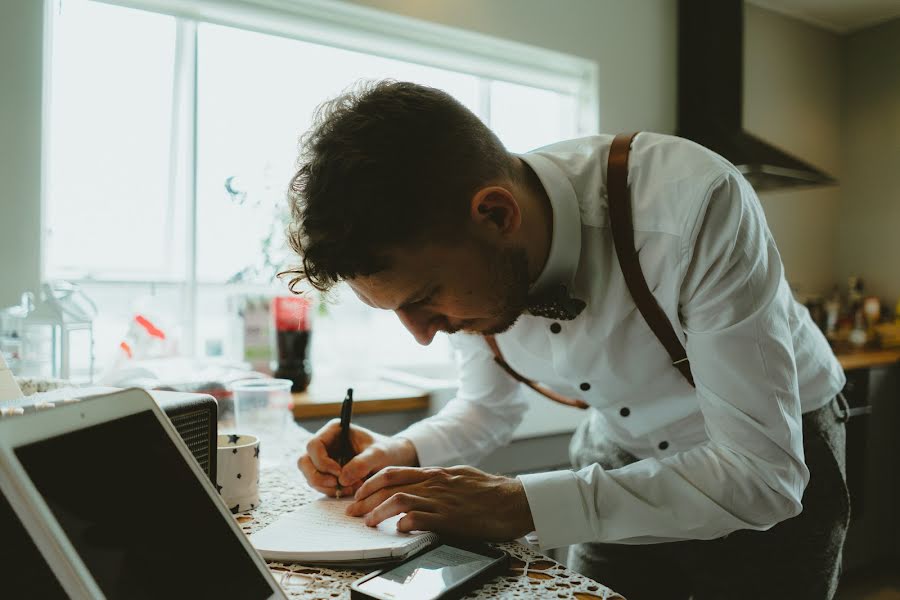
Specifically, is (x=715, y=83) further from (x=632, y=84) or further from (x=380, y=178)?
(x=380, y=178)

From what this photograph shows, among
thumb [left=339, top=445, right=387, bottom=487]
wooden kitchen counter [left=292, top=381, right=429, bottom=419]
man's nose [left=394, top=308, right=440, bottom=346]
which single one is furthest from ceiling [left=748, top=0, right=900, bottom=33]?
thumb [left=339, top=445, right=387, bottom=487]

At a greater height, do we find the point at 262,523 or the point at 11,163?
the point at 11,163

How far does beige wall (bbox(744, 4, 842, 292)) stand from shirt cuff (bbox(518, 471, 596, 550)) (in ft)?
9.64

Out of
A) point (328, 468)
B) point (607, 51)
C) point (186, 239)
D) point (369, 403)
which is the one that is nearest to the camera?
point (328, 468)

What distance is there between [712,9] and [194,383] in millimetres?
2593

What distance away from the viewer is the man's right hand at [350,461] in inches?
37.2

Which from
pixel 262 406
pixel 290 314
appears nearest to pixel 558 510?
pixel 262 406

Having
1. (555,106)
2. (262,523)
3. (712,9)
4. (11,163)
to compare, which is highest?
(712,9)

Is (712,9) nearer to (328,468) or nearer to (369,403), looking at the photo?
(369,403)

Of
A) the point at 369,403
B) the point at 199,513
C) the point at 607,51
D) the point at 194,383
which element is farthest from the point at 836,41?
the point at 199,513

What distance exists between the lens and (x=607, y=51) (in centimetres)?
262

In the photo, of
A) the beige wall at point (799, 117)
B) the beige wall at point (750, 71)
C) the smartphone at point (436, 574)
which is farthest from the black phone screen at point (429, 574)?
the beige wall at point (799, 117)

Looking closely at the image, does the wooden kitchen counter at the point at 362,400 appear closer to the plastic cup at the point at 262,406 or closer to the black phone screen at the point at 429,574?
the plastic cup at the point at 262,406

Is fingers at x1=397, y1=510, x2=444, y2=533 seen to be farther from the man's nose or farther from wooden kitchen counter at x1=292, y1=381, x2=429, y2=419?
wooden kitchen counter at x1=292, y1=381, x2=429, y2=419
